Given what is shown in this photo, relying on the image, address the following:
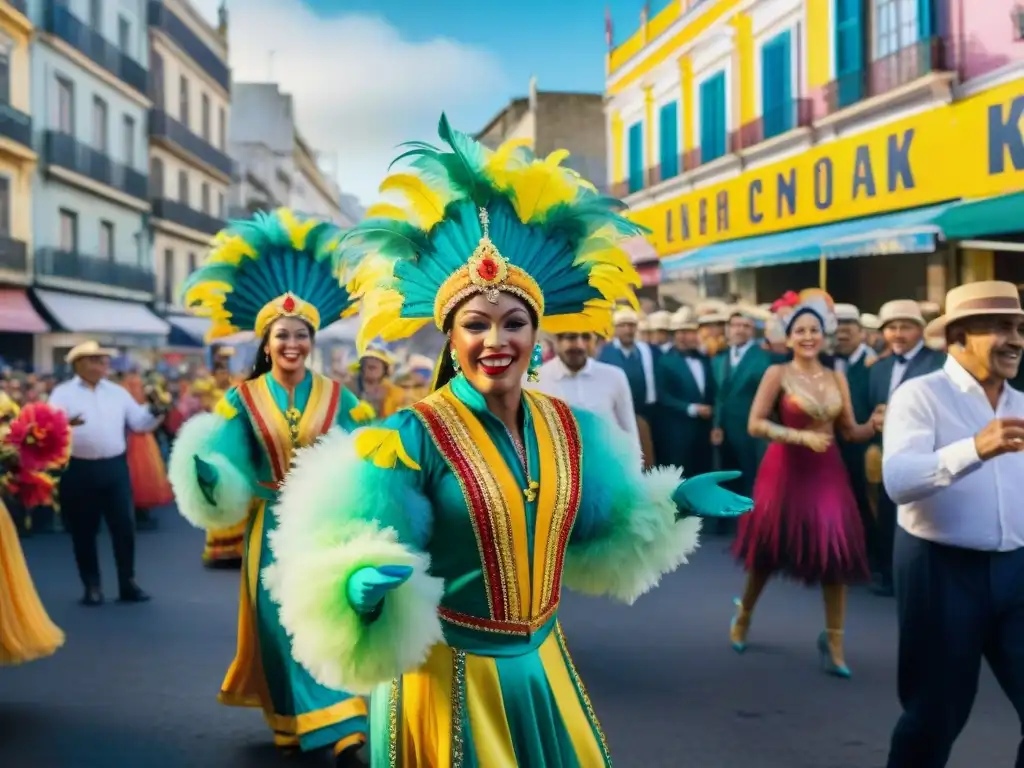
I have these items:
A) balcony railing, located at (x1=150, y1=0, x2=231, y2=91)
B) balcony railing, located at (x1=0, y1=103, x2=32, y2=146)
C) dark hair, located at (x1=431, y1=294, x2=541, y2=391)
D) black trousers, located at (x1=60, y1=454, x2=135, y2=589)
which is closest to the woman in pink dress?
dark hair, located at (x1=431, y1=294, x2=541, y2=391)

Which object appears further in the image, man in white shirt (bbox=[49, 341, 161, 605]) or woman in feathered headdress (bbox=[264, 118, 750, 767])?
man in white shirt (bbox=[49, 341, 161, 605])

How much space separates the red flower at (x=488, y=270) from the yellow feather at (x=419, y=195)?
0.71 ft

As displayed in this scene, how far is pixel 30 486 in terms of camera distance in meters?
5.91

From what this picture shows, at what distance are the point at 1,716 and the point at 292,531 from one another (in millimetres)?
3729

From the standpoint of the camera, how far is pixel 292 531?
272 centimetres

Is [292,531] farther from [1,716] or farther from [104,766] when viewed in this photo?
[1,716]

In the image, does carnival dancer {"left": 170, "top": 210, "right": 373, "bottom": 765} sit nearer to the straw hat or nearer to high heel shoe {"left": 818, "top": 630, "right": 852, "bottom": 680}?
high heel shoe {"left": 818, "top": 630, "right": 852, "bottom": 680}

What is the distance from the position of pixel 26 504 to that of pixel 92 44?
28683 millimetres

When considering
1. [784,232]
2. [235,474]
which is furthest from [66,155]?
[235,474]

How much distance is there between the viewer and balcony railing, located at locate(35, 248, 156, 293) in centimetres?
2864

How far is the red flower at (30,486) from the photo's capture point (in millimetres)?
5855

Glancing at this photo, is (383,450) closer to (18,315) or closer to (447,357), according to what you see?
(447,357)

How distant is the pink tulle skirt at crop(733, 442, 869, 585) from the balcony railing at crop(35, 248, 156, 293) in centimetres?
2605

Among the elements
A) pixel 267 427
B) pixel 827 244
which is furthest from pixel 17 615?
pixel 827 244
